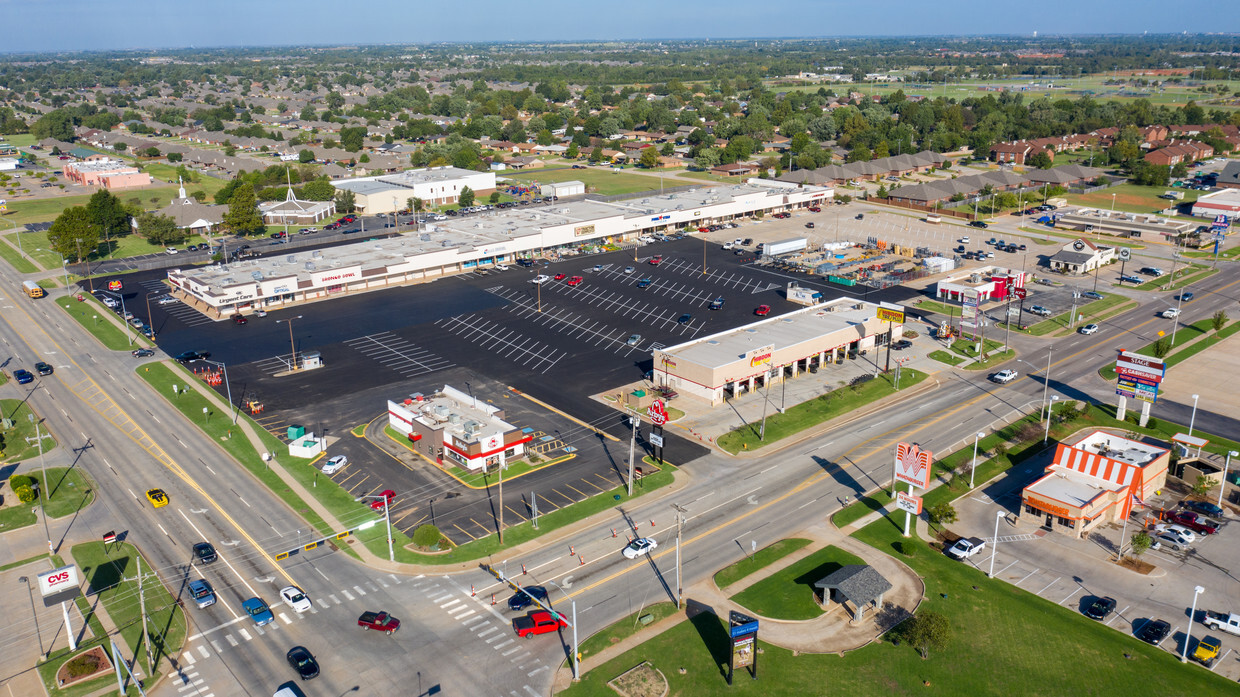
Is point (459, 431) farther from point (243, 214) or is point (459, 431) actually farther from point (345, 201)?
point (345, 201)

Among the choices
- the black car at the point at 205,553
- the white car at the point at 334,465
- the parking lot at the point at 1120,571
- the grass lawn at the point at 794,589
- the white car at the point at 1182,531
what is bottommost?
the parking lot at the point at 1120,571

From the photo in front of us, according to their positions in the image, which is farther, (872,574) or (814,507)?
(814,507)

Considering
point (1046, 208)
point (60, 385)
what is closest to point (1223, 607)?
point (60, 385)

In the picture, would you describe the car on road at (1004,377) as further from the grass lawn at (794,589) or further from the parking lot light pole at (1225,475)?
the grass lawn at (794,589)

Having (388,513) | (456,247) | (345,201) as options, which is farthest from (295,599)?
(345,201)

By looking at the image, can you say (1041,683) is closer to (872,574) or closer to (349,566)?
(872,574)

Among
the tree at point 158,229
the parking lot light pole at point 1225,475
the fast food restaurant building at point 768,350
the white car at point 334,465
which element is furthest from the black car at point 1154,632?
the tree at point 158,229

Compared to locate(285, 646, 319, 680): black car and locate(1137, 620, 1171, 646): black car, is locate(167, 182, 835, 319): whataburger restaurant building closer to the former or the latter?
locate(285, 646, 319, 680): black car
